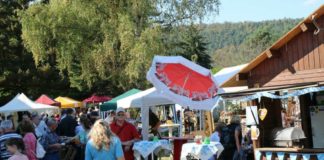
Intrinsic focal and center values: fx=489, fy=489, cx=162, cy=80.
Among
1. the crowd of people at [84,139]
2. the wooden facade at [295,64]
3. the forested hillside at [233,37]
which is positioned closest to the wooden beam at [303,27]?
the wooden facade at [295,64]

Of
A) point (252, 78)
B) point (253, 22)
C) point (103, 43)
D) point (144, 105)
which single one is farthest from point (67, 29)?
point (253, 22)

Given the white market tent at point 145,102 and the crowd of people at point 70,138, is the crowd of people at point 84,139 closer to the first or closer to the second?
the crowd of people at point 70,138

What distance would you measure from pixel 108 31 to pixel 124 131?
57.5 feet

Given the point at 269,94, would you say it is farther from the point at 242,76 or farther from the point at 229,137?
the point at 242,76

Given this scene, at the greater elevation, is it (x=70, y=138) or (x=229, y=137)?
(x=70, y=138)

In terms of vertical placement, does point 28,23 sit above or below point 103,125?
above

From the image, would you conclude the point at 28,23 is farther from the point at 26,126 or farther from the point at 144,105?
the point at 26,126

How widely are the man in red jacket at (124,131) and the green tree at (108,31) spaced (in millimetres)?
15483

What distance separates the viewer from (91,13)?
27828mm

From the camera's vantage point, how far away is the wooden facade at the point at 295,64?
1162cm

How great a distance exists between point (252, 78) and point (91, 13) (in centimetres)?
1660

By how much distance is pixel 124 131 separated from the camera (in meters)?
10.3

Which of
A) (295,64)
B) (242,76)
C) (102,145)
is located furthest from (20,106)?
(102,145)

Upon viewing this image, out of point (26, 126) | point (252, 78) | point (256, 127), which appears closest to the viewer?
point (26, 126)
